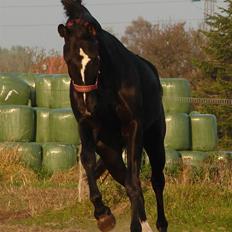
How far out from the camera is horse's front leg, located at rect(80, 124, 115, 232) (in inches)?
230

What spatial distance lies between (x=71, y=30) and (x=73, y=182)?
373 inches

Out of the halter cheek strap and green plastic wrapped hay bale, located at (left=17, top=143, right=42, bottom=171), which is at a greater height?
the halter cheek strap

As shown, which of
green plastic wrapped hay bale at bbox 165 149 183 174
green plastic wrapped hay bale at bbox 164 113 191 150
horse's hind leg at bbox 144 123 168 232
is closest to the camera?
horse's hind leg at bbox 144 123 168 232

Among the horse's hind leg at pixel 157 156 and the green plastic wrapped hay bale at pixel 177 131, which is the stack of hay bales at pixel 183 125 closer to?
the green plastic wrapped hay bale at pixel 177 131

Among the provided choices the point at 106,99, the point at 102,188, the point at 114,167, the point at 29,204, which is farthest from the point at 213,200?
the point at 106,99

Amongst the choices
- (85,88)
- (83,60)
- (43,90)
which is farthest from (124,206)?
(43,90)

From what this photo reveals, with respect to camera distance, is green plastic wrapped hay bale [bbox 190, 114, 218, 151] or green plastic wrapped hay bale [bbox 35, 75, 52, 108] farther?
green plastic wrapped hay bale [bbox 35, 75, 52, 108]

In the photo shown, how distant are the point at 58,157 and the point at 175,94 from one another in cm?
289

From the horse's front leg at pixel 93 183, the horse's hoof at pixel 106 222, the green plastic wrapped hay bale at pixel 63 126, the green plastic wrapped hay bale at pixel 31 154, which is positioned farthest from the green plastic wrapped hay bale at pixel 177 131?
the horse's hoof at pixel 106 222

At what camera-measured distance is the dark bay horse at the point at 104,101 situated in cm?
552

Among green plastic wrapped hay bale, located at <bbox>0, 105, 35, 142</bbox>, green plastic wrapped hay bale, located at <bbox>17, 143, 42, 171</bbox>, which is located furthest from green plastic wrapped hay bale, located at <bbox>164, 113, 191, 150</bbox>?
green plastic wrapped hay bale, located at <bbox>0, 105, 35, 142</bbox>

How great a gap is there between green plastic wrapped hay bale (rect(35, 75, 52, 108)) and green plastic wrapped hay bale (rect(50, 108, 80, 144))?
2.09 ft

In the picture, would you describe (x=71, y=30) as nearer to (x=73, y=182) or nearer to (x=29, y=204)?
(x=29, y=204)

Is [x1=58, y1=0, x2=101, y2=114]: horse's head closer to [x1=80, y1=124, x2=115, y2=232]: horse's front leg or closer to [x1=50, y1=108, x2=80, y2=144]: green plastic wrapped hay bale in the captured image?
[x1=80, y1=124, x2=115, y2=232]: horse's front leg
